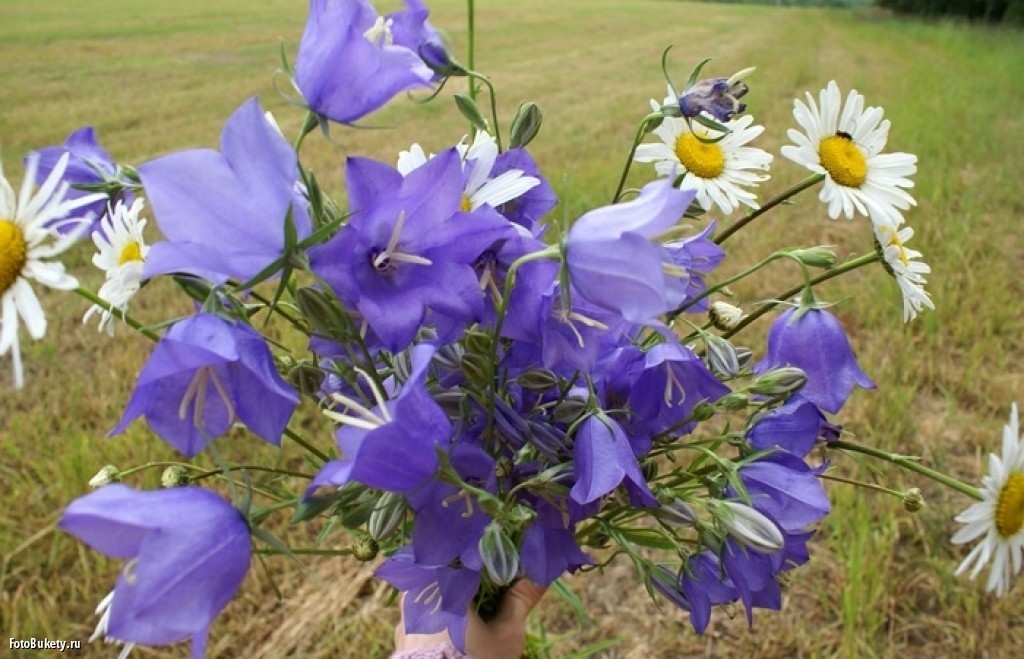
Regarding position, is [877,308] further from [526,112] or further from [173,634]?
[173,634]

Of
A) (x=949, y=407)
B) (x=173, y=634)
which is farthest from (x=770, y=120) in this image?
(x=173, y=634)

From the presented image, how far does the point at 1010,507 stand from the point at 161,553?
558 mm

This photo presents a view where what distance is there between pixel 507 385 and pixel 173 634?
264 mm

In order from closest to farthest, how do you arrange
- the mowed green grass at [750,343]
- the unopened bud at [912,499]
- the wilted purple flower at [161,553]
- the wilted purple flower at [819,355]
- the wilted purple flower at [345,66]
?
the wilted purple flower at [161,553] → the wilted purple flower at [345,66] → the wilted purple flower at [819,355] → the unopened bud at [912,499] → the mowed green grass at [750,343]

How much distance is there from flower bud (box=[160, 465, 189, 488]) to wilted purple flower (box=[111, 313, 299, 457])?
0.16 m

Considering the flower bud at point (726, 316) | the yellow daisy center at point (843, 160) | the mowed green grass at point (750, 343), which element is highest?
the yellow daisy center at point (843, 160)

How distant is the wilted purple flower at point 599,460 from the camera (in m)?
0.54

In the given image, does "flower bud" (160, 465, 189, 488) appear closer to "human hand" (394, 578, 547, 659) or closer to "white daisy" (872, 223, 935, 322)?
"human hand" (394, 578, 547, 659)

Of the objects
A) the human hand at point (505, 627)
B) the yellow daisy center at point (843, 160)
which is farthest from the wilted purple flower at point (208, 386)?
the yellow daisy center at point (843, 160)

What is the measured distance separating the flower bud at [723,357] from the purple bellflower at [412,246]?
0.20 m

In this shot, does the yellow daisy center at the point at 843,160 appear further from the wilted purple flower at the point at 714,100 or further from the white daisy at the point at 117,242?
the white daisy at the point at 117,242

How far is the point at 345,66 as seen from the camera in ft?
1.72

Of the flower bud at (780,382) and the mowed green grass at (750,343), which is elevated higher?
the flower bud at (780,382)

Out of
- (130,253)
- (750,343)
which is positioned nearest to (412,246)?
(130,253)
